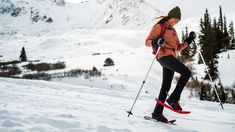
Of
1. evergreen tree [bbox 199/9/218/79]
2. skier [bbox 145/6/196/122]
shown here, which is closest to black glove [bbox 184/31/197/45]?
skier [bbox 145/6/196/122]

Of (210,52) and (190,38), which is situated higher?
(210,52)

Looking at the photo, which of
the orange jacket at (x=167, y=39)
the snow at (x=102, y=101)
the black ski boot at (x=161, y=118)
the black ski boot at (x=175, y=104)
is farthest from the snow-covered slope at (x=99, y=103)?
the orange jacket at (x=167, y=39)

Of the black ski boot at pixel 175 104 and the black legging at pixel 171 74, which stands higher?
the black legging at pixel 171 74

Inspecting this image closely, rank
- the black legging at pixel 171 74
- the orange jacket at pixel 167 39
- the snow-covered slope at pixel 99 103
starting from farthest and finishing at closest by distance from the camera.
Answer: the orange jacket at pixel 167 39 < the black legging at pixel 171 74 < the snow-covered slope at pixel 99 103

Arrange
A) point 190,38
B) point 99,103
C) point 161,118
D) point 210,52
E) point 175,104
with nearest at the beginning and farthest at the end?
point 175,104 → point 161,118 → point 190,38 → point 99,103 → point 210,52

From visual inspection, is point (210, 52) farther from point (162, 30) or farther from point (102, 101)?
point (162, 30)

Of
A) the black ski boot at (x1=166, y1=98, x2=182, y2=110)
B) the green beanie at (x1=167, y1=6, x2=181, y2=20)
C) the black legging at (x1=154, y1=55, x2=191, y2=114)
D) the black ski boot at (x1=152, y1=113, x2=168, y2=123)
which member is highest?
the green beanie at (x1=167, y1=6, x2=181, y2=20)

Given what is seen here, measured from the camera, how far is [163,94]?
638cm

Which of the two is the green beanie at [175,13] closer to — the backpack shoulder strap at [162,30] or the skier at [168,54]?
the skier at [168,54]

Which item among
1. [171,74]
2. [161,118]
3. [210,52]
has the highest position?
[210,52]

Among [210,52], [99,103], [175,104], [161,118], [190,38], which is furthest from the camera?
[210,52]

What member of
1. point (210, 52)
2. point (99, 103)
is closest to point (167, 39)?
point (99, 103)

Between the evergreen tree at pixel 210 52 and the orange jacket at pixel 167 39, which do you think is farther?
the evergreen tree at pixel 210 52

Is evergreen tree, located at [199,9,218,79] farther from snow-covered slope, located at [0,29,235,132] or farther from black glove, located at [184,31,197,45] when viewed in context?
black glove, located at [184,31,197,45]
